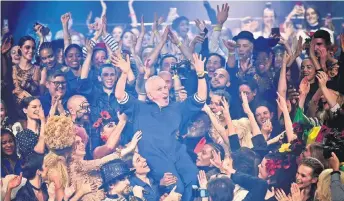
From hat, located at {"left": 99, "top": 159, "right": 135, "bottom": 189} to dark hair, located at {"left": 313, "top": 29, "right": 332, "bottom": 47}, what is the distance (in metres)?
1.67

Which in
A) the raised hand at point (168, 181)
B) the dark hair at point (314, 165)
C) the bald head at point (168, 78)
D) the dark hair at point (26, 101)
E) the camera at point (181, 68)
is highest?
the camera at point (181, 68)

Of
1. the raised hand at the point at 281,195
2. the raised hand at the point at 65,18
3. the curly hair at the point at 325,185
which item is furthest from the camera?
the raised hand at the point at 65,18

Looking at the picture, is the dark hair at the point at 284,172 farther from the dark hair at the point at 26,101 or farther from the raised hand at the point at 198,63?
the dark hair at the point at 26,101

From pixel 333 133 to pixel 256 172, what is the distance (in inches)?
24.4

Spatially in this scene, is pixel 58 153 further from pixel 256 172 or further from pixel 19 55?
pixel 256 172

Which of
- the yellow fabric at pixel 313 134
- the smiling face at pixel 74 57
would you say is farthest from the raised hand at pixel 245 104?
the smiling face at pixel 74 57

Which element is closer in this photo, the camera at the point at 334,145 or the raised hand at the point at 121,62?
the camera at the point at 334,145

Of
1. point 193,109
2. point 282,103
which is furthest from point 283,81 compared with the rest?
point 193,109

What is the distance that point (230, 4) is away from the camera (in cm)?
488

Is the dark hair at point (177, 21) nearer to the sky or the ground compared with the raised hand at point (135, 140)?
nearer to the sky

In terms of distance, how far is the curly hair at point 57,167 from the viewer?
492cm

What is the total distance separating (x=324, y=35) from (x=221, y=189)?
134 centimetres

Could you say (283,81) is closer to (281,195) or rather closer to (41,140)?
(281,195)

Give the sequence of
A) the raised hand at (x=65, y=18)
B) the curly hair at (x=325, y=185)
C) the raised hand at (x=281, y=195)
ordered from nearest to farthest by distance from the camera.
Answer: the curly hair at (x=325, y=185) < the raised hand at (x=281, y=195) < the raised hand at (x=65, y=18)
